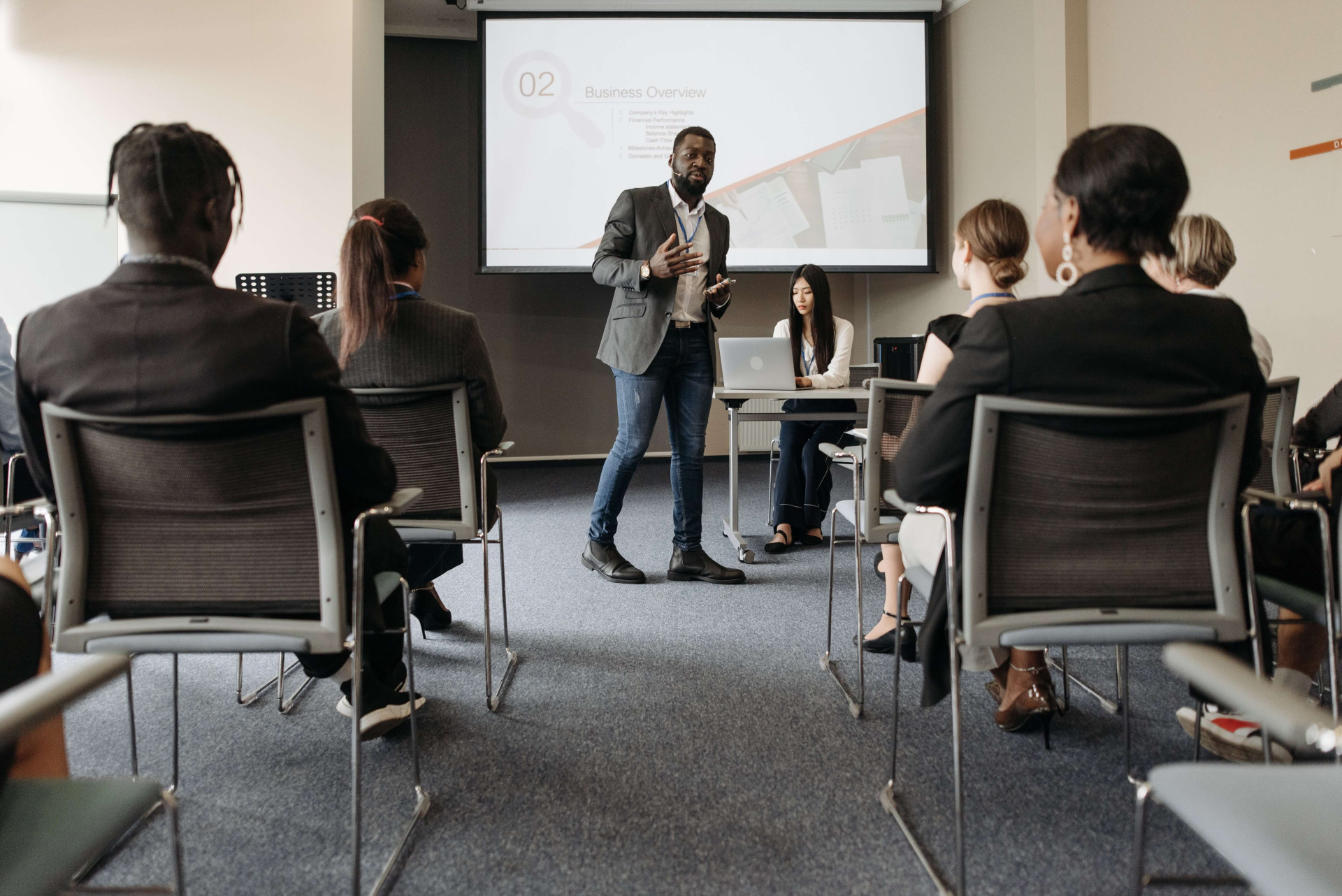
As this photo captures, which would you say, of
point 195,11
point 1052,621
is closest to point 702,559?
point 1052,621

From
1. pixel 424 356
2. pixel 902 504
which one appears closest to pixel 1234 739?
pixel 902 504

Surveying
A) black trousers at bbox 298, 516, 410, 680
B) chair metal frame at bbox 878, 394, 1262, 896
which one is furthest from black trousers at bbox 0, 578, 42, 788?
chair metal frame at bbox 878, 394, 1262, 896

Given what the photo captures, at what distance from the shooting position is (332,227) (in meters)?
3.98

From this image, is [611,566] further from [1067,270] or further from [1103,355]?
[1103,355]

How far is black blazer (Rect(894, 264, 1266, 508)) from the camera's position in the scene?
1.03 meters

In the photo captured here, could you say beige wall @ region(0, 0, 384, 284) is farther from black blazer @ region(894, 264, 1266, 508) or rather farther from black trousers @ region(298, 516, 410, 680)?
black blazer @ region(894, 264, 1266, 508)

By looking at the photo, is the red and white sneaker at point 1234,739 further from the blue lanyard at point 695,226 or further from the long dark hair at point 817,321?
the long dark hair at point 817,321

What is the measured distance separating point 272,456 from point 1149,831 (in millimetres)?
1470

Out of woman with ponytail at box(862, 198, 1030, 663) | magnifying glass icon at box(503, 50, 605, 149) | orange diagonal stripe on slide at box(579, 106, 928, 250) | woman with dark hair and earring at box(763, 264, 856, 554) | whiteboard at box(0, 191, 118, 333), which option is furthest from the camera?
orange diagonal stripe on slide at box(579, 106, 928, 250)

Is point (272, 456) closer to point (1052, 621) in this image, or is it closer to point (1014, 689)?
point (1052, 621)

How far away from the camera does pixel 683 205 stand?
289 cm

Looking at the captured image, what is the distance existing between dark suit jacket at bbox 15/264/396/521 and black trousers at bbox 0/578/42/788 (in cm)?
29

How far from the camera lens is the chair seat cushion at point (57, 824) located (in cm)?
61

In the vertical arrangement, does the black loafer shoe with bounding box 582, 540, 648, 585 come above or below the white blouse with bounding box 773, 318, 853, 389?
below
